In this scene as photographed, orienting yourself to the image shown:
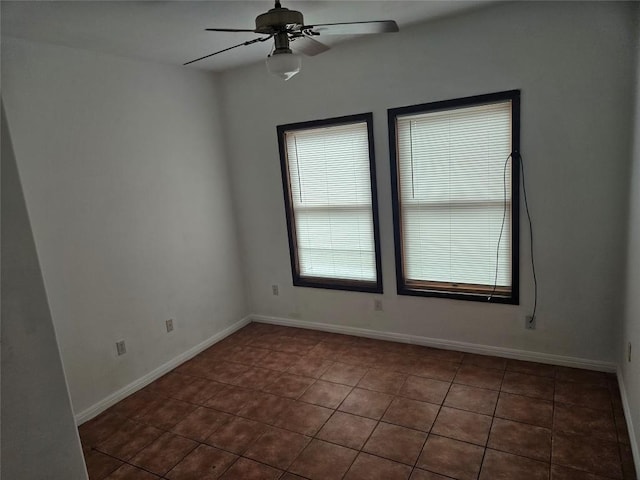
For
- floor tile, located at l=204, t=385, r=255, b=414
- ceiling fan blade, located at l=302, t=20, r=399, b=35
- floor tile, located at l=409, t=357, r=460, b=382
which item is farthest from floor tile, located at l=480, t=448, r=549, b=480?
ceiling fan blade, located at l=302, t=20, r=399, b=35

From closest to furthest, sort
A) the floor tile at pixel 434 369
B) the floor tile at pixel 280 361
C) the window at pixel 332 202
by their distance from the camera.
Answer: the floor tile at pixel 434 369 → the floor tile at pixel 280 361 → the window at pixel 332 202

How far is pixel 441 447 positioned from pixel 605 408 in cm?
113

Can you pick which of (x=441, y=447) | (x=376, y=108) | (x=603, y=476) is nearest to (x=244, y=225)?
(x=376, y=108)

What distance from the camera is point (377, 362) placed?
3.34 meters

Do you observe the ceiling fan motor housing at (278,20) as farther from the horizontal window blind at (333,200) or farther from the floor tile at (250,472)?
the floor tile at (250,472)

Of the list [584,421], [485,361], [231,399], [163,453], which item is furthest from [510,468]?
[163,453]

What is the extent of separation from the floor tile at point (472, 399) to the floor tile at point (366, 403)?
1.41 ft

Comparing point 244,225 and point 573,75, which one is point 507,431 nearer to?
point 573,75

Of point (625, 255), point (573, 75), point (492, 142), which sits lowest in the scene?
point (625, 255)

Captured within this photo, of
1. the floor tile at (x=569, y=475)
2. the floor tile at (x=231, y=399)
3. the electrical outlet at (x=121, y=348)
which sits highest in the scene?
the electrical outlet at (x=121, y=348)

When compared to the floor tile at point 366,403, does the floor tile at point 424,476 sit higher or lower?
lower

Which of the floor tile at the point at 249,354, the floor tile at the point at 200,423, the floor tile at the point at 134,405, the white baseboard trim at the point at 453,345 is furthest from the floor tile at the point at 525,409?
the floor tile at the point at 134,405

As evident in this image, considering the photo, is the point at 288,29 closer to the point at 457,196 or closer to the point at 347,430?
the point at 457,196

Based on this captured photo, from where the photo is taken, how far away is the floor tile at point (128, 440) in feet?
8.18
